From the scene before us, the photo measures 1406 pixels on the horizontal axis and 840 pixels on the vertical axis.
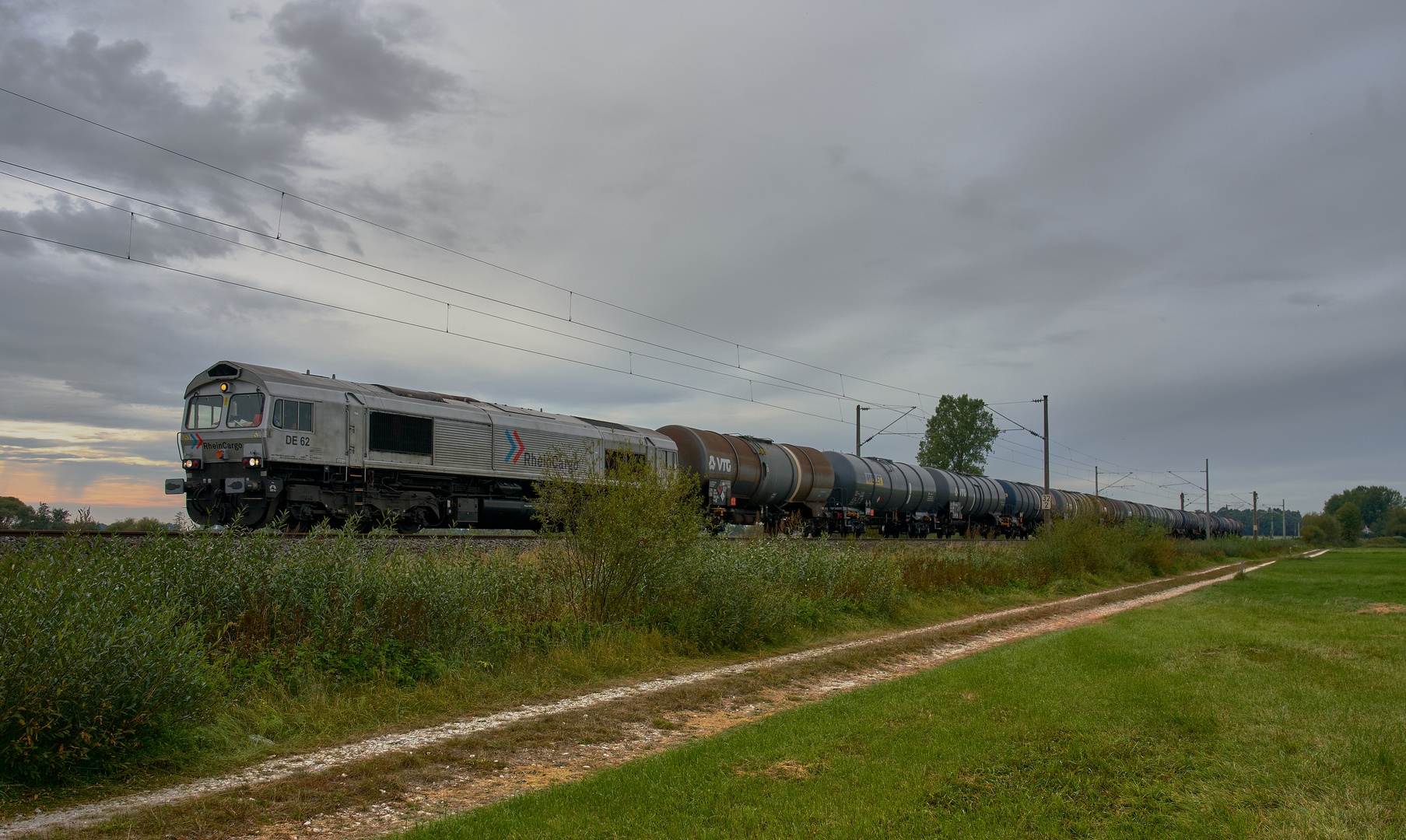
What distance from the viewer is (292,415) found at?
1992 centimetres

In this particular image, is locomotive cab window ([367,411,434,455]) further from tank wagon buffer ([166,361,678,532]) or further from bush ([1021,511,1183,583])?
bush ([1021,511,1183,583])

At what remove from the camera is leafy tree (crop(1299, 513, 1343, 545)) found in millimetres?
116500

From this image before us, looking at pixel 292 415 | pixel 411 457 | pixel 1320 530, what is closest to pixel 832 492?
pixel 411 457

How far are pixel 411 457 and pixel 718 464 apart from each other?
1133cm

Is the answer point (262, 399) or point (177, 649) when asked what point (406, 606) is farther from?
point (262, 399)

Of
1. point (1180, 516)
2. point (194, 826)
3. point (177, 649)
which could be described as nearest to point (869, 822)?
point (194, 826)

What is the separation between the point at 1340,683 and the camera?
989 cm

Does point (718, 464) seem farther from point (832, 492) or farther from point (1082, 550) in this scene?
point (1082, 550)

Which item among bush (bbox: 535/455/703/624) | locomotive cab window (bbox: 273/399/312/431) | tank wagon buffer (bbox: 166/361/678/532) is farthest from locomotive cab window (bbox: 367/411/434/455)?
bush (bbox: 535/455/703/624)

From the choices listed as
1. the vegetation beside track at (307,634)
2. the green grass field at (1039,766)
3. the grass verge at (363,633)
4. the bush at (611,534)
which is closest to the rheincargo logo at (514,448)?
the vegetation beside track at (307,634)

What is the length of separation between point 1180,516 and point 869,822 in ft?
306

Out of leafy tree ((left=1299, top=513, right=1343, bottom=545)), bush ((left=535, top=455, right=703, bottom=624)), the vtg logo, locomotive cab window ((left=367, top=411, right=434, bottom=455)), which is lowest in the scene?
leafy tree ((left=1299, top=513, right=1343, bottom=545))

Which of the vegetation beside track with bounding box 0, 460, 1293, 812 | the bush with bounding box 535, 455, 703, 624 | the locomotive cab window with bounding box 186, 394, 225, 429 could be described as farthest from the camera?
the locomotive cab window with bounding box 186, 394, 225, 429

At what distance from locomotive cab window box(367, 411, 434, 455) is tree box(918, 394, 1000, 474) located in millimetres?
73029
